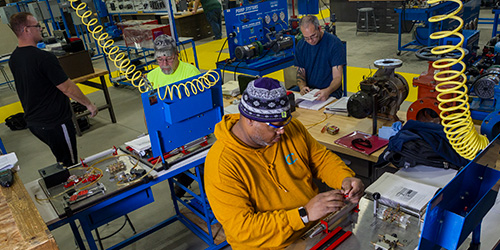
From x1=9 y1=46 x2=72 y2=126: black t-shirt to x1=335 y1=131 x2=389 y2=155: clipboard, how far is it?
7.81 ft

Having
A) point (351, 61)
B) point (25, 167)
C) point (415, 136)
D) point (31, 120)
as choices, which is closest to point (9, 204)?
point (31, 120)

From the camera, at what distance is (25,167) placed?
4.62 metres

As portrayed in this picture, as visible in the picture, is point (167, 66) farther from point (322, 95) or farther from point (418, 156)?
point (418, 156)

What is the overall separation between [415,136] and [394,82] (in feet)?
2.19

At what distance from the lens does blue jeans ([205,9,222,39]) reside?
9791mm

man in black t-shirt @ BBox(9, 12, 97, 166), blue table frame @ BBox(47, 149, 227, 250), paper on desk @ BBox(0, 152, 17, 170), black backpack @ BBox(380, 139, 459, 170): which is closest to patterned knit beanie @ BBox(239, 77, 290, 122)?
black backpack @ BBox(380, 139, 459, 170)

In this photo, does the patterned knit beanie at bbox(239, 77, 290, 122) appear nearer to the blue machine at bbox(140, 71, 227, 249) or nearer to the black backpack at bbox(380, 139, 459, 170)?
the blue machine at bbox(140, 71, 227, 249)

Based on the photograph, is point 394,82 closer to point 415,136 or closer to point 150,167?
point 415,136

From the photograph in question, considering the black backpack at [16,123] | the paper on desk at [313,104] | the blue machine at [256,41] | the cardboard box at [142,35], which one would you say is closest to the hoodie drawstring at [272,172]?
the paper on desk at [313,104]

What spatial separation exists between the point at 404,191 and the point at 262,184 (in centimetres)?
74

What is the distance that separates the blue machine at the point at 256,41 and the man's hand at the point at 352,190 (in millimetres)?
2820

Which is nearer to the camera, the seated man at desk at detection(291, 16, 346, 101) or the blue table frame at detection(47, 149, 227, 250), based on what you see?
the blue table frame at detection(47, 149, 227, 250)

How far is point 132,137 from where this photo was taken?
5.12m

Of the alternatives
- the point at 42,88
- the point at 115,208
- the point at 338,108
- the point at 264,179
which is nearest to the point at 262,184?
the point at 264,179
